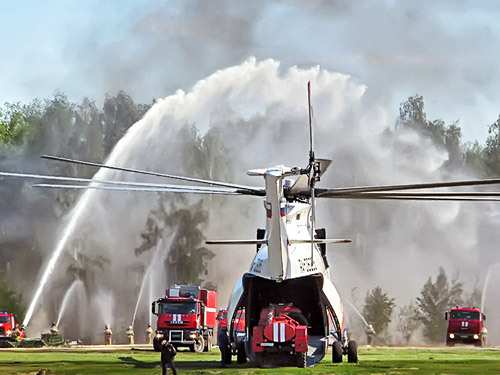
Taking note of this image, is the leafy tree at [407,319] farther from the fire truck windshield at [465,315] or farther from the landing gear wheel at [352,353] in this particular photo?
the landing gear wheel at [352,353]

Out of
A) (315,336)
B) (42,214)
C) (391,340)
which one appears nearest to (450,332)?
(391,340)

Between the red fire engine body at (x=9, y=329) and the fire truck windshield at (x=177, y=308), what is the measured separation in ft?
41.6

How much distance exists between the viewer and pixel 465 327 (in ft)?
264

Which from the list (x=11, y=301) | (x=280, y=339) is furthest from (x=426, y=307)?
(x=280, y=339)

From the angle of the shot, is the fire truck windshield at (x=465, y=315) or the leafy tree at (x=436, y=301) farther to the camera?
the leafy tree at (x=436, y=301)

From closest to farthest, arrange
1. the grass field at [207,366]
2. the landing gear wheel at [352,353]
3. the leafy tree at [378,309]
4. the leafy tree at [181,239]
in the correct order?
the grass field at [207,366] < the landing gear wheel at [352,353] < the leafy tree at [181,239] < the leafy tree at [378,309]

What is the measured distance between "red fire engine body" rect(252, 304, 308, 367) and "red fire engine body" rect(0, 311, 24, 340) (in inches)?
1325

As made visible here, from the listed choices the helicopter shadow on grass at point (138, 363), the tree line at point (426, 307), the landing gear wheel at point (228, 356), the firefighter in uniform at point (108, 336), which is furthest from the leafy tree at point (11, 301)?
the landing gear wheel at point (228, 356)

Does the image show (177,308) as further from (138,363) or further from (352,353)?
(352,353)

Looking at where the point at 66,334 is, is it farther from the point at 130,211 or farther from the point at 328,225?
the point at 328,225

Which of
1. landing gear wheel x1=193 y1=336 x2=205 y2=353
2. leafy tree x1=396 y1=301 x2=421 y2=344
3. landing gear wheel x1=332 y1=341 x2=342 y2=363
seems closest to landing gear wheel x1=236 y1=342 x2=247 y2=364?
landing gear wheel x1=332 y1=341 x2=342 y2=363

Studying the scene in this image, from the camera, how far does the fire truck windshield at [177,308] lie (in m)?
63.9

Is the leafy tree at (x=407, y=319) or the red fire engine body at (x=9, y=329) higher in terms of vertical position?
the leafy tree at (x=407, y=319)

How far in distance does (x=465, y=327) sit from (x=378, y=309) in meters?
9.25
